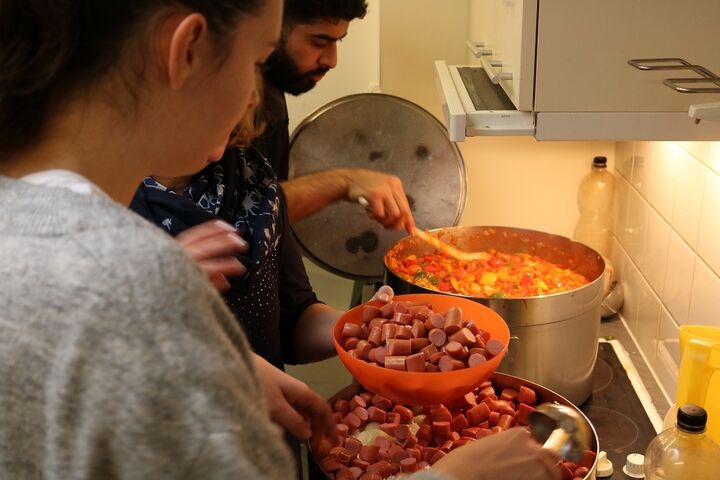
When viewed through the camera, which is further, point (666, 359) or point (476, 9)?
point (476, 9)

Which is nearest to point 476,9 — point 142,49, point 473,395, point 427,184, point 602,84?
point 427,184

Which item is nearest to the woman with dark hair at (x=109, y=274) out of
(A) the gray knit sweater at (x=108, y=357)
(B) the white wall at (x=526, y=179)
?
(A) the gray knit sweater at (x=108, y=357)

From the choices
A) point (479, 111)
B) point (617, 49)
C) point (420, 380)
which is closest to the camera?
point (420, 380)

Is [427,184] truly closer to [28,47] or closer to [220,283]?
[220,283]

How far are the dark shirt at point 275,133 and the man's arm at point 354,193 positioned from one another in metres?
0.12

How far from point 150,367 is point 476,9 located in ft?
5.38

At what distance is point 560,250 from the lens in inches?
67.7

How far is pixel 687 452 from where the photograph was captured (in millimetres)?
1073

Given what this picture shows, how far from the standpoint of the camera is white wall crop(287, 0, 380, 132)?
2.39m

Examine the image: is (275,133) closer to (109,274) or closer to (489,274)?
(489,274)

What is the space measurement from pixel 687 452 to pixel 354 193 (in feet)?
2.48

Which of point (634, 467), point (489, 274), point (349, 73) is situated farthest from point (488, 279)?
point (349, 73)

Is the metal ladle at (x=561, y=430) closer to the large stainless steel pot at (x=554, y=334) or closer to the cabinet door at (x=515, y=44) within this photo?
the large stainless steel pot at (x=554, y=334)

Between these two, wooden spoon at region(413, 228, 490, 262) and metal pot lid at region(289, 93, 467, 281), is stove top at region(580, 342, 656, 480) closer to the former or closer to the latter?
wooden spoon at region(413, 228, 490, 262)
